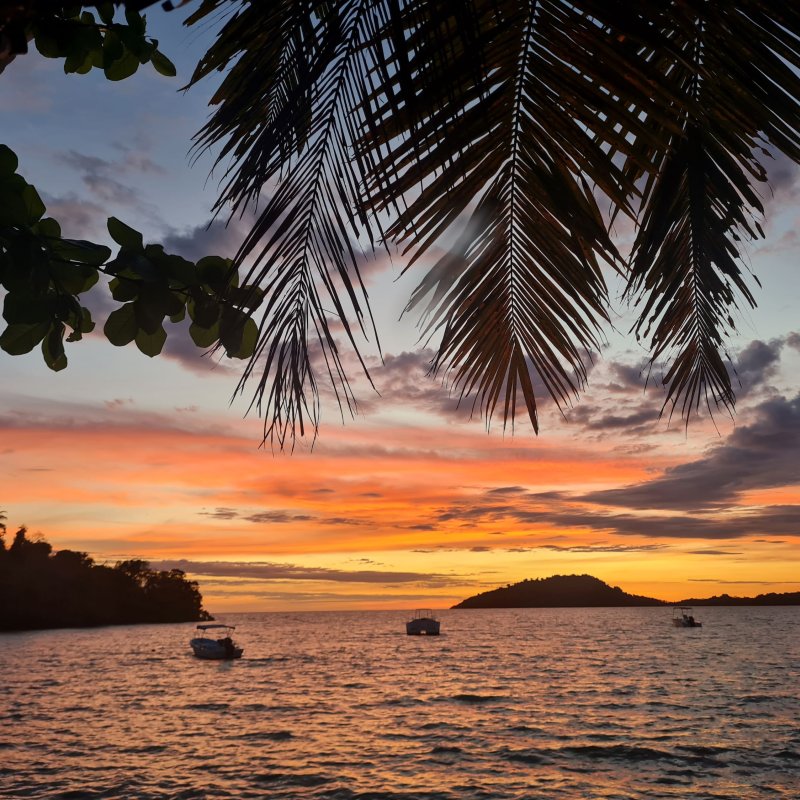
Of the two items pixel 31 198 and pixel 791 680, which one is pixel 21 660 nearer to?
pixel 791 680

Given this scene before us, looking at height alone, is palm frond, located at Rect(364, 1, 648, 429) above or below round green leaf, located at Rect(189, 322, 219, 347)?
above

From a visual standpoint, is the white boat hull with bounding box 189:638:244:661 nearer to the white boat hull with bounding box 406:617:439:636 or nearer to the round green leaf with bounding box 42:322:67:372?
the white boat hull with bounding box 406:617:439:636

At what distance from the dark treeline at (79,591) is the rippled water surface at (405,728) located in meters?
75.3

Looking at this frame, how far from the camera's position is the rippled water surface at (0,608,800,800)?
22.3 meters

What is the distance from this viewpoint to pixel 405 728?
3334 centimetres

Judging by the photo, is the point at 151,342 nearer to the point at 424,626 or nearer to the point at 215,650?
the point at 215,650

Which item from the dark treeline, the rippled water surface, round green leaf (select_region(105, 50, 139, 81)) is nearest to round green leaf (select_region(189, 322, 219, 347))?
round green leaf (select_region(105, 50, 139, 81))

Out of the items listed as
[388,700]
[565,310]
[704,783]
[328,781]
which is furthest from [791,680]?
[565,310]

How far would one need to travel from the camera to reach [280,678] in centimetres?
5728

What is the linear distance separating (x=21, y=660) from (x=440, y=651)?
1793 inches

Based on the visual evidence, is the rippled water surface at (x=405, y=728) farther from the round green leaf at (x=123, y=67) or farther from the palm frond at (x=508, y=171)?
the round green leaf at (x=123, y=67)

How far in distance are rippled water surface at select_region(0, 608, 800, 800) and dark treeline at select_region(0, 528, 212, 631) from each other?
2965 inches

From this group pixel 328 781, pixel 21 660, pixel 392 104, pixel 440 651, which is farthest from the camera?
pixel 440 651

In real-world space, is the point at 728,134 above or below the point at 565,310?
above
